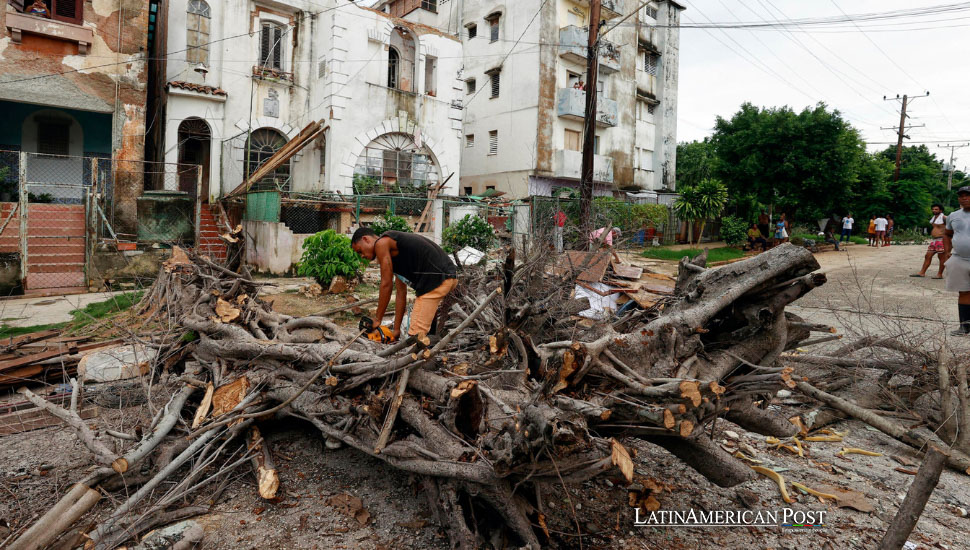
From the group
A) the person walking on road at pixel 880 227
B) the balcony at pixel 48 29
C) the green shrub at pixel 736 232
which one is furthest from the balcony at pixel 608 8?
the balcony at pixel 48 29

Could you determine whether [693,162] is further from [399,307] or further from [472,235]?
[399,307]

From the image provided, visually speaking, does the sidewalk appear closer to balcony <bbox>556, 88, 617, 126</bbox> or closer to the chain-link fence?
the chain-link fence

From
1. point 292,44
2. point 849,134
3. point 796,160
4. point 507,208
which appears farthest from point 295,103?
point 849,134

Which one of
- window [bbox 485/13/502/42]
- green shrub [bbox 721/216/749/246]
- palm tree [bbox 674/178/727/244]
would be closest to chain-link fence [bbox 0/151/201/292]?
window [bbox 485/13/502/42]

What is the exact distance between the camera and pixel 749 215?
25250 mm

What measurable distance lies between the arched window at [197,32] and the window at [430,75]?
7.31m

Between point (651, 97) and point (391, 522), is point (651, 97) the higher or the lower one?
the higher one

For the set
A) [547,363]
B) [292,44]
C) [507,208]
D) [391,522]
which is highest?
[292,44]

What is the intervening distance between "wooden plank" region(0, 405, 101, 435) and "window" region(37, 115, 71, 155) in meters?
14.5

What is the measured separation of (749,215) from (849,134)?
5036mm

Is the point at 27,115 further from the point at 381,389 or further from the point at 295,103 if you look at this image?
the point at 381,389

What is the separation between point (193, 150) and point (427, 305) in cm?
1549

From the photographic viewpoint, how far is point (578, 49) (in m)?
24.9

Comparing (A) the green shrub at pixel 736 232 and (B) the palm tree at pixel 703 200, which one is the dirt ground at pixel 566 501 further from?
(A) the green shrub at pixel 736 232
